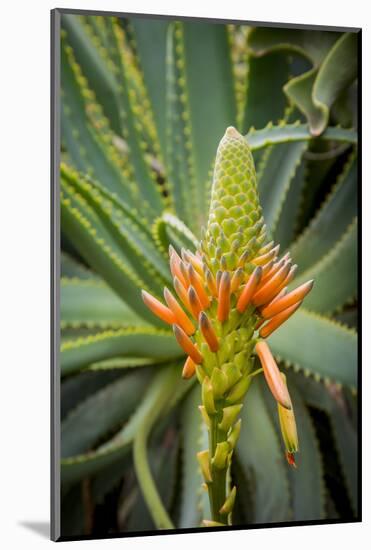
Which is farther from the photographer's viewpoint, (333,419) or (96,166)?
(333,419)

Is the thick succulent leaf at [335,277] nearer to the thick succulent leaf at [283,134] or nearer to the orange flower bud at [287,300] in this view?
the orange flower bud at [287,300]

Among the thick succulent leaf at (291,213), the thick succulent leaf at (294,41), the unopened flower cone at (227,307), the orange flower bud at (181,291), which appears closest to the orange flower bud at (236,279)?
the unopened flower cone at (227,307)

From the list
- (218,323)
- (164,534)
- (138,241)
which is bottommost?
(164,534)

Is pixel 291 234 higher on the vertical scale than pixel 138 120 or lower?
lower

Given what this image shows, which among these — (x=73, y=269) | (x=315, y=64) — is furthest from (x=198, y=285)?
(x=315, y=64)

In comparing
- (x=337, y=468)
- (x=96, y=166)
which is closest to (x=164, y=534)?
(x=337, y=468)

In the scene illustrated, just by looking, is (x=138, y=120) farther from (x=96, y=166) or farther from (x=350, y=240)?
(x=350, y=240)
